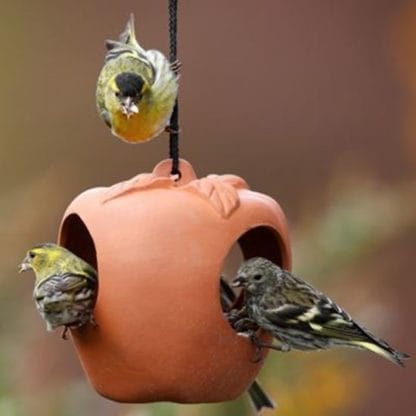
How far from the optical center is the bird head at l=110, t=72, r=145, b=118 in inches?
151

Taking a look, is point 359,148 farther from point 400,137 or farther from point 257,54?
point 257,54

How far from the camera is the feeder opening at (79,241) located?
13.1 feet

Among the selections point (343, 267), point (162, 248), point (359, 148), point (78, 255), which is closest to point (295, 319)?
point (162, 248)

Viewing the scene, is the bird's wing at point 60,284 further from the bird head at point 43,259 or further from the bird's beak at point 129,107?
the bird's beak at point 129,107

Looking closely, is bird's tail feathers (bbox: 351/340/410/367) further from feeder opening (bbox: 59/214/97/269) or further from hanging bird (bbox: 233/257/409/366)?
feeder opening (bbox: 59/214/97/269)

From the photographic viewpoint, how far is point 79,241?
4074 millimetres

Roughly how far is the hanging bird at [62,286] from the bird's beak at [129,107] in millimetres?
374

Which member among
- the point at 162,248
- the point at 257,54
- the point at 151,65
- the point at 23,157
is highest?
the point at 151,65

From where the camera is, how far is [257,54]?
23.2ft

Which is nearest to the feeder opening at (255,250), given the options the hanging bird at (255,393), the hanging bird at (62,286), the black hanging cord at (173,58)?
the hanging bird at (255,393)

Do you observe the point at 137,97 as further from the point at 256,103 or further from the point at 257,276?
the point at 256,103

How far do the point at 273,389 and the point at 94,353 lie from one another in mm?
981

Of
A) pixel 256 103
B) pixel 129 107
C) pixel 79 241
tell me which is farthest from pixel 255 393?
pixel 256 103

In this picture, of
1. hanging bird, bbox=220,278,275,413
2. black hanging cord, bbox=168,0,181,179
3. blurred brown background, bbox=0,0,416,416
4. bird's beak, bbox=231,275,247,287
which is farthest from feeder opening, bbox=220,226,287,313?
blurred brown background, bbox=0,0,416,416
